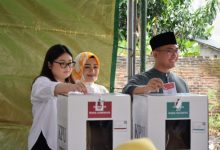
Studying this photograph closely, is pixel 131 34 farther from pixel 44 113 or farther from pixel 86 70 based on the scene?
pixel 44 113

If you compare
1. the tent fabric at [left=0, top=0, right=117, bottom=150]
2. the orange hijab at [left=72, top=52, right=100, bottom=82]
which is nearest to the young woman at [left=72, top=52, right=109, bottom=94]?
the orange hijab at [left=72, top=52, right=100, bottom=82]

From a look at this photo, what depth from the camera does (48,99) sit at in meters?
1.98

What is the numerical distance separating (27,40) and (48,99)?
937 mm

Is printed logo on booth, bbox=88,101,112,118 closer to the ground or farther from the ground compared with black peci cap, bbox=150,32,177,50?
closer to the ground

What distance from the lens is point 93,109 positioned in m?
1.53

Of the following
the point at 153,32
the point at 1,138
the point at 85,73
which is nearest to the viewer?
the point at 85,73

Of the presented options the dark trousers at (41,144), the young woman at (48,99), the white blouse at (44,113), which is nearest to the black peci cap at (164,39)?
the young woman at (48,99)

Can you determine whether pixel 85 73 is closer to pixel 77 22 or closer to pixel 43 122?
pixel 43 122

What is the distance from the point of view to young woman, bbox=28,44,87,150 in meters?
1.98

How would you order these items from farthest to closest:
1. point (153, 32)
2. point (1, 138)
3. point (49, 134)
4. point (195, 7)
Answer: point (195, 7) < point (153, 32) < point (1, 138) < point (49, 134)

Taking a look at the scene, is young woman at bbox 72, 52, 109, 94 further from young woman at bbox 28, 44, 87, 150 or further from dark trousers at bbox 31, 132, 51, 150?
dark trousers at bbox 31, 132, 51, 150

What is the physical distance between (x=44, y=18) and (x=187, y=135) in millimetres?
1552

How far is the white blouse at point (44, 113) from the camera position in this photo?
77.1 inches

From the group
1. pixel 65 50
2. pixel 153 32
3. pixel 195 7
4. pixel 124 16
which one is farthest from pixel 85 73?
pixel 195 7
